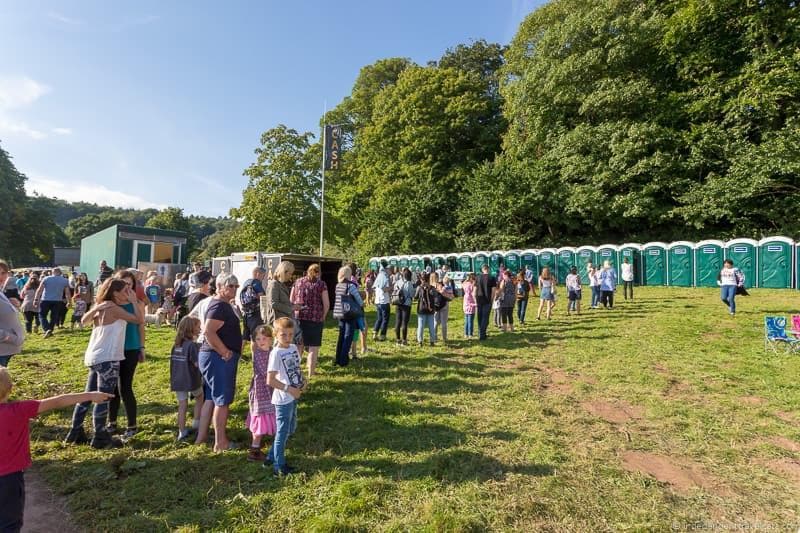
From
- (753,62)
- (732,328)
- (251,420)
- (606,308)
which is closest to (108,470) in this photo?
(251,420)

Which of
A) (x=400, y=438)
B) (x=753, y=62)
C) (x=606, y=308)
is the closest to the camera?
(x=400, y=438)

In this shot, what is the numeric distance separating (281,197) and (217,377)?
23.4 m

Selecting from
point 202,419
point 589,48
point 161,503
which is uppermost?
point 589,48

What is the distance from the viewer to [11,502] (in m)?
2.39

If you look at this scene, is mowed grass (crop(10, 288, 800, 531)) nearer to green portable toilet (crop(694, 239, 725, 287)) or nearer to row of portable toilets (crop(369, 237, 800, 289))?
row of portable toilets (crop(369, 237, 800, 289))

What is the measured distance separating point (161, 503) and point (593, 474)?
3.67 m

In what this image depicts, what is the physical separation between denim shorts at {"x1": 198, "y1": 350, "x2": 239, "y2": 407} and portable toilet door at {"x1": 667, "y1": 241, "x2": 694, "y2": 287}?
21.2 m

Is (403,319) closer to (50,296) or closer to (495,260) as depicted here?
(50,296)

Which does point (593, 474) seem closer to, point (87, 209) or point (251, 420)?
point (251, 420)

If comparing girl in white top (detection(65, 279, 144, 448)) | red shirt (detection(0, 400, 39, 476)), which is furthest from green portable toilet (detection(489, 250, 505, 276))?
red shirt (detection(0, 400, 39, 476))

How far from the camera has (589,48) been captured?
81.2 feet

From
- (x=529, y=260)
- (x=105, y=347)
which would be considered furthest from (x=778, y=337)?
(x=529, y=260)

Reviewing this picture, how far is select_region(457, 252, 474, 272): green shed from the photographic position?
987 inches

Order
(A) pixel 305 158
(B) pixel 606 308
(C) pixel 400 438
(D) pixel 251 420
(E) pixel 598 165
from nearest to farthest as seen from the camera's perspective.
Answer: (D) pixel 251 420 < (C) pixel 400 438 < (B) pixel 606 308 < (E) pixel 598 165 < (A) pixel 305 158
